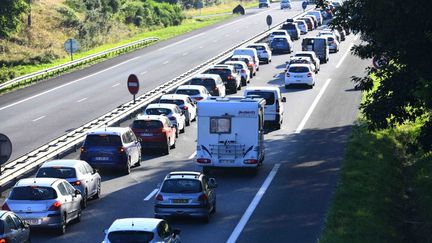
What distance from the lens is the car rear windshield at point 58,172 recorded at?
31.0 metres

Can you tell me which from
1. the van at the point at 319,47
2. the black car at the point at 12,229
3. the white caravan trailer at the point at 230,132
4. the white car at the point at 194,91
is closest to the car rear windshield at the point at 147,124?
the white caravan trailer at the point at 230,132

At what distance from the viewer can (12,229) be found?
22938mm

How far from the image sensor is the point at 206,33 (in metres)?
105

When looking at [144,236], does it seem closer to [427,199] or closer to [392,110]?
[392,110]

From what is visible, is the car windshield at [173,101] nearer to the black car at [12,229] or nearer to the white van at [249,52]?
the white van at [249,52]

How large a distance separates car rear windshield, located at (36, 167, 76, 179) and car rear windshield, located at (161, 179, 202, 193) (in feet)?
12.1

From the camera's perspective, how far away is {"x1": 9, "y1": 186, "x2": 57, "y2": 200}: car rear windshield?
26.8 m

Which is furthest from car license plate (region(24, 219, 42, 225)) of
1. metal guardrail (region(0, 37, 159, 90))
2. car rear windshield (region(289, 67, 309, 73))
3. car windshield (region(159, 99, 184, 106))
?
car rear windshield (region(289, 67, 309, 73))

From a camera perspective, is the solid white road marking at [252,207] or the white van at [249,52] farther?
the white van at [249,52]

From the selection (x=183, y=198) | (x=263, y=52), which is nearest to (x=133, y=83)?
(x=183, y=198)

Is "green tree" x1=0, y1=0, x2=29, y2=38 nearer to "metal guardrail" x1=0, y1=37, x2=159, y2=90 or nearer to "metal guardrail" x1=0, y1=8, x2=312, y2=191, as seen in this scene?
"metal guardrail" x1=0, y1=37, x2=159, y2=90

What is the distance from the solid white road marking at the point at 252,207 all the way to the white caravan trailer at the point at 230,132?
3.46 ft

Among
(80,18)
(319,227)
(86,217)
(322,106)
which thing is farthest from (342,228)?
(80,18)

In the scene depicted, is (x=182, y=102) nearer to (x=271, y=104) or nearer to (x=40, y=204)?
(x=271, y=104)
